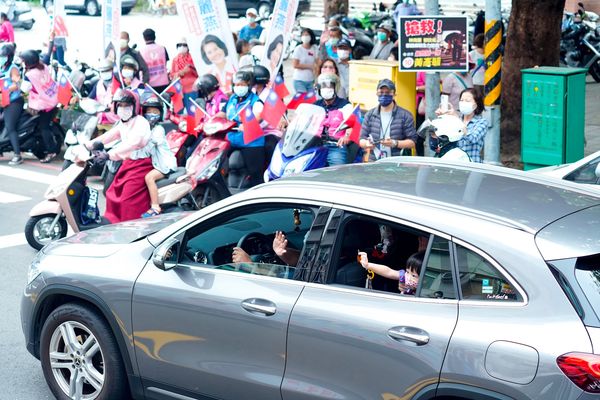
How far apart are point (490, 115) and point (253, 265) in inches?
276

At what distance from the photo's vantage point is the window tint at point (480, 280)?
172 inches

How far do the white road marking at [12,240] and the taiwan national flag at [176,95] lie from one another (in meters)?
4.74

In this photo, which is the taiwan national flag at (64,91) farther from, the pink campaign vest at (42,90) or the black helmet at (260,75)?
the black helmet at (260,75)

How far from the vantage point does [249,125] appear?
38.0 feet

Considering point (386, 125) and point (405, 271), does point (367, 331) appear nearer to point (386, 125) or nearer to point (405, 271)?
point (405, 271)

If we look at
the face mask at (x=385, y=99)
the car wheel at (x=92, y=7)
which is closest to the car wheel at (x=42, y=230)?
the face mask at (x=385, y=99)

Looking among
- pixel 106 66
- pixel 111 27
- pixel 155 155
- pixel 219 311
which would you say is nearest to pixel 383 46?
pixel 111 27

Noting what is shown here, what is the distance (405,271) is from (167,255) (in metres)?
1.40

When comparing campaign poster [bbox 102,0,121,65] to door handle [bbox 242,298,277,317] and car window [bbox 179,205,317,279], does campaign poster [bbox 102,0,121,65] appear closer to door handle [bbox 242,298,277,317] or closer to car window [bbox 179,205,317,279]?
car window [bbox 179,205,317,279]

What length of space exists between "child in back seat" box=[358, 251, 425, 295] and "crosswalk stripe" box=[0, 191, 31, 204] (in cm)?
879

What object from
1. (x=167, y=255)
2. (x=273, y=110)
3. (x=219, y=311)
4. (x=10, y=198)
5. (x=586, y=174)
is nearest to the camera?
(x=219, y=311)

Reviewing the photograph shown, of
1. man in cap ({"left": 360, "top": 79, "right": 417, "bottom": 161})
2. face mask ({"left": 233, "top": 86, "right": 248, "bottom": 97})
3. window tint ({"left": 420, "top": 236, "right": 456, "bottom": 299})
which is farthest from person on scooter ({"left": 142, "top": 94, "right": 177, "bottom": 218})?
window tint ({"left": 420, "top": 236, "right": 456, "bottom": 299})

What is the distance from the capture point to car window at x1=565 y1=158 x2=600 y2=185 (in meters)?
8.24

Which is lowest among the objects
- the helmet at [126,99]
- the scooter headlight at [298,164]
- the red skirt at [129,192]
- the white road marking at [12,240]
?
the white road marking at [12,240]
